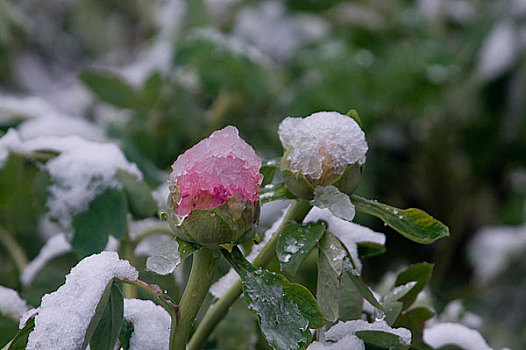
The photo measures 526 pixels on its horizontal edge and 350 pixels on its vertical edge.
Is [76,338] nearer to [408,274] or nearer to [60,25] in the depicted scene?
[408,274]

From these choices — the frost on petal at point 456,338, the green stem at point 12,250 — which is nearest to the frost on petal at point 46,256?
the green stem at point 12,250

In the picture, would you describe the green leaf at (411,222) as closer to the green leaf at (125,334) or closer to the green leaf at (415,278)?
the green leaf at (415,278)

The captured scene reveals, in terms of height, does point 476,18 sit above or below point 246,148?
below

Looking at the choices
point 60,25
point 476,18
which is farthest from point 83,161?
point 60,25

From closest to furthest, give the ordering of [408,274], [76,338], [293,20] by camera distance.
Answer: [76,338] < [408,274] < [293,20]

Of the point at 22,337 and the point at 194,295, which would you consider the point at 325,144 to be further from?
the point at 22,337

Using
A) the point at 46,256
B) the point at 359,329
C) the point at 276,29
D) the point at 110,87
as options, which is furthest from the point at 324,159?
the point at 276,29
